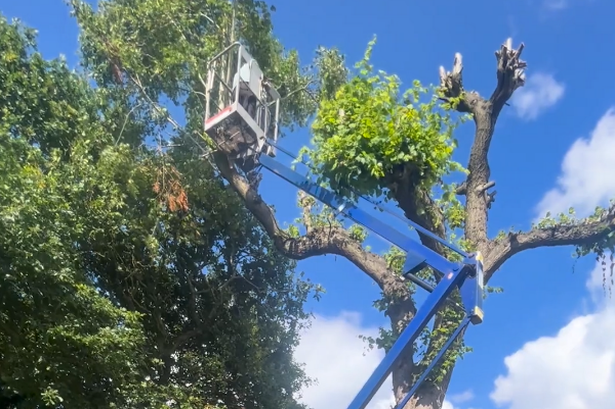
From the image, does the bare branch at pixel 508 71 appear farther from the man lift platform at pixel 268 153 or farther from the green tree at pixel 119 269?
the green tree at pixel 119 269

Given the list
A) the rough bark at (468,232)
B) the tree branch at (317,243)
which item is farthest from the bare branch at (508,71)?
the tree branch at (317,243)

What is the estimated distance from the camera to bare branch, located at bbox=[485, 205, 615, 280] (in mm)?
7535

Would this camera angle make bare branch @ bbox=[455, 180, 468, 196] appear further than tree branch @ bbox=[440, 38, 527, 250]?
Yes

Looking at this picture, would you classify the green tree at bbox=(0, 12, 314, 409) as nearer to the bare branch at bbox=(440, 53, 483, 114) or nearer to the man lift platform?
A: the man lift platform

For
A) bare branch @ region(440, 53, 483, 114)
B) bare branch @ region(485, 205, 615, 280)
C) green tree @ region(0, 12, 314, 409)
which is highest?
bare branch @ region(440, 53, 483, 114)

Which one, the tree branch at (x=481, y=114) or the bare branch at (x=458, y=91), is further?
the bare branch at (x=458, y=91)

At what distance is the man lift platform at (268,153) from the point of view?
6.58 metres

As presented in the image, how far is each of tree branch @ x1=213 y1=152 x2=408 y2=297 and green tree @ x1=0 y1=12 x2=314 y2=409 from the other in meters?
0.97

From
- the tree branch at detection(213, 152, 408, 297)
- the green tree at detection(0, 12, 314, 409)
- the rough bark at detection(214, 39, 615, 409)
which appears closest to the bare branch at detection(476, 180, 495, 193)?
the rough bark at detection(214, 39, 615, 409)

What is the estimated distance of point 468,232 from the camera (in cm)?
790

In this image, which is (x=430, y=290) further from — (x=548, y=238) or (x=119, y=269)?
(x=119, y=269)

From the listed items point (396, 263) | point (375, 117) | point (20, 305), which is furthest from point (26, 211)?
point (396, 263)

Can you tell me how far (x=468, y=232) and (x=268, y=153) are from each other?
8.82 feet

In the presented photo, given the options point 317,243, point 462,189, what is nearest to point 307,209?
point 317,243
